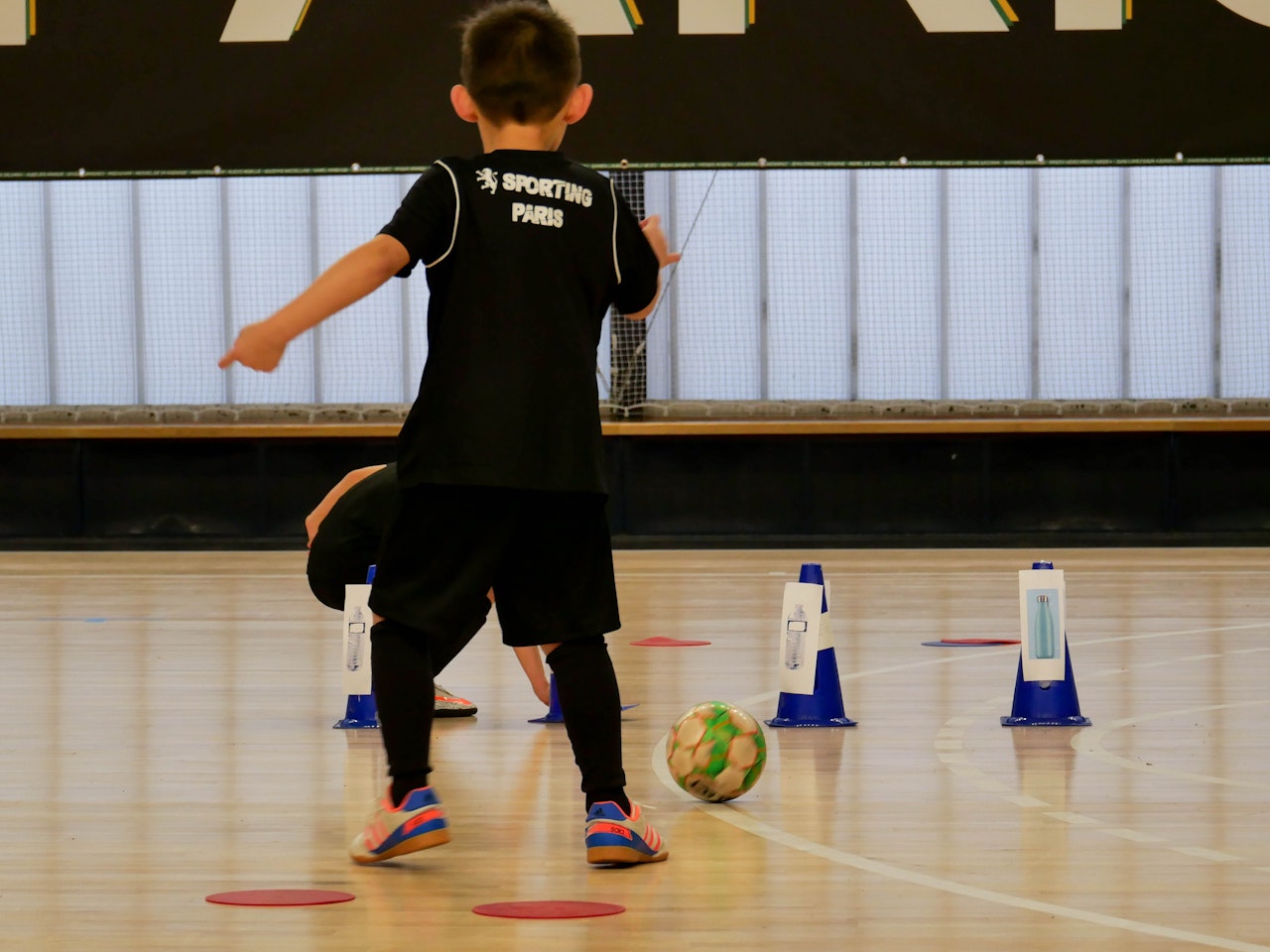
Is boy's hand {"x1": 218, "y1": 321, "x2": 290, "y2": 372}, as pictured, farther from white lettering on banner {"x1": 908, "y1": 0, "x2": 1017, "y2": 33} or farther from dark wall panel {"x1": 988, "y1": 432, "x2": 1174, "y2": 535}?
dark wall panel {"x1": 988, "y1": 432, "x2": 1174, "y2": 535}

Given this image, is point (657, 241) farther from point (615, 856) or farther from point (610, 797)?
point (615, 856)

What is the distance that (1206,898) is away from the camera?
9.77 ft

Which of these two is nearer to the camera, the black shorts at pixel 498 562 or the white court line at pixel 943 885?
the white court line at pixel 943 885

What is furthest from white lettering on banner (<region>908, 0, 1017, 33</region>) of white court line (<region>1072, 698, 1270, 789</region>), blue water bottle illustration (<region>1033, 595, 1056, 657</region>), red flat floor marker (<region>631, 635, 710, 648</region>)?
blue water bottle illustration (<region>1033, 595, 1056, 657</region>)

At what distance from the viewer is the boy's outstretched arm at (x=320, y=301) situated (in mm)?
2900

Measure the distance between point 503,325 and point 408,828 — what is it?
1.00 m

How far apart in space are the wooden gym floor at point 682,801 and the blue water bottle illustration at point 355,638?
0.73 feet

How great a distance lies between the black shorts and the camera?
3176 mm

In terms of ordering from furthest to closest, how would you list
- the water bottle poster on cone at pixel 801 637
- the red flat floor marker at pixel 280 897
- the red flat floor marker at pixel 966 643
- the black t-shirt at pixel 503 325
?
the red flat floor marker at pixel 966 643 → the water bottle poster on cone at pixel 801 637 → the black t-shirt at pixel 503 325 → the red flat floor marker at pixel 280 897

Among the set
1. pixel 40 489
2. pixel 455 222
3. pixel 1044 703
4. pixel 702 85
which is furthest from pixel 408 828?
pixel 40 489

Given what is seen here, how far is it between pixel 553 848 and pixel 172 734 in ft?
6.54

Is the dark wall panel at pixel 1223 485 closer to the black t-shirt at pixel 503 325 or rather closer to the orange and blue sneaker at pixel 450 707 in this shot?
the orange and blue sneaker at pixel 450 707

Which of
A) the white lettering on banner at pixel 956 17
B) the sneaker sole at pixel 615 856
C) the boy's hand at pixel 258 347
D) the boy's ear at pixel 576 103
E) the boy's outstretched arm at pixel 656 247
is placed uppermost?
the white lettering on banner at pixel 956 17

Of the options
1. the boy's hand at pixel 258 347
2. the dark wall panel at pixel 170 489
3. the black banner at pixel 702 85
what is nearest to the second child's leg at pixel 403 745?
the boy's hand at pixel 258 347
